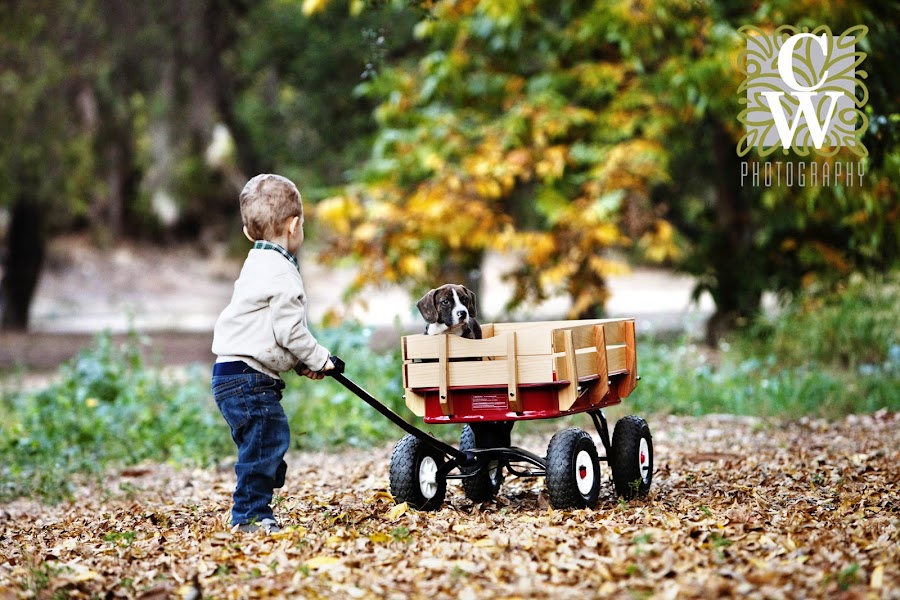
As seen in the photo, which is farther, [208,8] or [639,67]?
[208,8]

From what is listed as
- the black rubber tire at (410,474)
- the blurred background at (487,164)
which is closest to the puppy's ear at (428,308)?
the black rubber tire at (410,474)

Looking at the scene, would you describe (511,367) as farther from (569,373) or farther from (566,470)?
(566,470)

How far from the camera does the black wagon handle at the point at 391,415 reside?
4.77 metres

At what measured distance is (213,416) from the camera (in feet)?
29.6

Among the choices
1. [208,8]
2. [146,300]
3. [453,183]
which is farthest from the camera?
[146,300]

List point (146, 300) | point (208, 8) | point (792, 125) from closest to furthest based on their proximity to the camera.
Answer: point (792, 125), point (208, 8), point (146, 300)

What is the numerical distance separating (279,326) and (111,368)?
513 cm

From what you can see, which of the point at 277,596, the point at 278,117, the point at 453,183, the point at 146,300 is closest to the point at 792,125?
the point at 453,183

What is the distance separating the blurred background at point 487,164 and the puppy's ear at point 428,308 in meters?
2.13

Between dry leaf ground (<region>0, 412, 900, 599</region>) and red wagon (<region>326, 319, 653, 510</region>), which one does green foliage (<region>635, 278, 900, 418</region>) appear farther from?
red wagon (<region>326, 319, 653, 510</region>)

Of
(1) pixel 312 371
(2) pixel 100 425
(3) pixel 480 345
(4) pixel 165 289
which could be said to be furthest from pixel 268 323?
(4) pixel 165 289

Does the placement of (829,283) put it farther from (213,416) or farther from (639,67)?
(213,416)

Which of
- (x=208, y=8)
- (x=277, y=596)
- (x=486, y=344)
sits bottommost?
(x=277, y=596)
